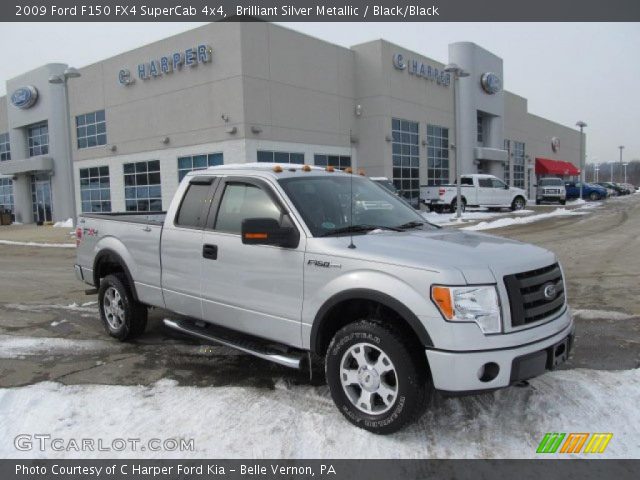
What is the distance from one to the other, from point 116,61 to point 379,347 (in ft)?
103

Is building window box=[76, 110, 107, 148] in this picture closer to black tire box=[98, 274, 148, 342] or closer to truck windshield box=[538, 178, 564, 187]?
black tire box=[98, 274, 148, 342]

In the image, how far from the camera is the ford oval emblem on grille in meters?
3.80

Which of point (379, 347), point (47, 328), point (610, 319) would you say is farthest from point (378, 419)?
point (47, 328)

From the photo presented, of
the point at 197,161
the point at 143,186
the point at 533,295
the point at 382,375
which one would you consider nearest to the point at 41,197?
the point at 143,186

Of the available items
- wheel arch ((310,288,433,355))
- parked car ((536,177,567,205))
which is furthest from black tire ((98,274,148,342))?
parked car ((536,177,567,205))

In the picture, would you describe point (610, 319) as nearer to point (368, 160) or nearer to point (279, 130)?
point (279, 130)

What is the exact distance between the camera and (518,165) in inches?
2089

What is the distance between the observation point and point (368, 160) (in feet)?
104

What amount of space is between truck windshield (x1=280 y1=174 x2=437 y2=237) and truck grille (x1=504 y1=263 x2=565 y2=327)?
1.24 m

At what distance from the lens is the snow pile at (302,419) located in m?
3.62

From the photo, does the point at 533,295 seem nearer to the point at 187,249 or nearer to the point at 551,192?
the point at 187,249

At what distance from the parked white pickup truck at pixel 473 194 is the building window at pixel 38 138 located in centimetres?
2640

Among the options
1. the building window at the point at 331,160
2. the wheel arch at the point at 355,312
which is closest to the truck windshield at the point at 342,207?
the wheel arch at the point at 355,312

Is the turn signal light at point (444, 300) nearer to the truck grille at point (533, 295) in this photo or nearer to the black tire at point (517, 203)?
the truck grille at point (533, 295)
